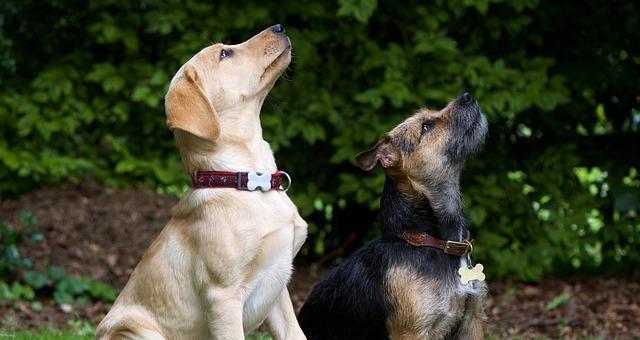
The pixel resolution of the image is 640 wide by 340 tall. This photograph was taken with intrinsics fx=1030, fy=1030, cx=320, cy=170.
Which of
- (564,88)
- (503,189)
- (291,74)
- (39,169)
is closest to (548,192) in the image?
(503,189)

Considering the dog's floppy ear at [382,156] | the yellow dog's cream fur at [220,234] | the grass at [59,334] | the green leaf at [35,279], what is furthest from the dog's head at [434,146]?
the green leaf at [35,279]

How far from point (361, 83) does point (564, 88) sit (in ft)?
5.80

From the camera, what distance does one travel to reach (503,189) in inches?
365

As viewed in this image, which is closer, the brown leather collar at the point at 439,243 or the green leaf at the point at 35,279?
the brown leather collar at the point at 439,243

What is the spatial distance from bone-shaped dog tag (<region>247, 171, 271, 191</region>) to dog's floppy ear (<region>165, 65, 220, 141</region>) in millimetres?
294

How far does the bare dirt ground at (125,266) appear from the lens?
27.4 ft

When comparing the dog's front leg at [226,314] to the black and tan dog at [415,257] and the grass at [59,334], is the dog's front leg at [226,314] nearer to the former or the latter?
A: the black and tan dog at [415,257]

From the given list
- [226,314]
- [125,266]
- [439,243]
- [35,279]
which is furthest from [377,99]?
[226,314]

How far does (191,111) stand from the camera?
5160 mm

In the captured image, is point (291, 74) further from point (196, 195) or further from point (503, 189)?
point (196, 195)

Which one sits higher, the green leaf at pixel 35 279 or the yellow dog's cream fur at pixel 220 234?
the yellow dog's cream fur at pixel 220 234

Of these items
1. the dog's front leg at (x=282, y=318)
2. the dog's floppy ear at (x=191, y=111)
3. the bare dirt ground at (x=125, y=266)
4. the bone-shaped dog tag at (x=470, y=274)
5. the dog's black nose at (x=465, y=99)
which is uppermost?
the dog's floppy ear at (x=191, y=111)

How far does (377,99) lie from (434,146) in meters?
2.50

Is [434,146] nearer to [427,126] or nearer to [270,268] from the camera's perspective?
[427,126]
